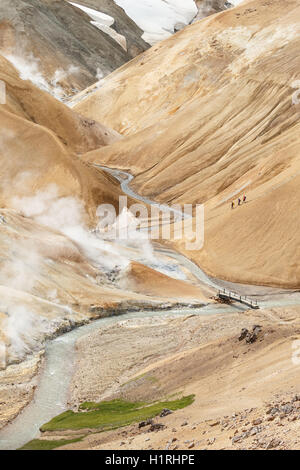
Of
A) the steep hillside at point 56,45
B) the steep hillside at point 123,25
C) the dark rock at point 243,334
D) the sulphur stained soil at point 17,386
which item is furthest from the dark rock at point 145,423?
the steep hillside at point 123,25

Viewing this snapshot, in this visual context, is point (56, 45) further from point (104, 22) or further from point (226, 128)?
point (226, 128)

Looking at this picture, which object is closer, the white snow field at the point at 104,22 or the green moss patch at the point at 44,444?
the green moss patch at the point at 44,444

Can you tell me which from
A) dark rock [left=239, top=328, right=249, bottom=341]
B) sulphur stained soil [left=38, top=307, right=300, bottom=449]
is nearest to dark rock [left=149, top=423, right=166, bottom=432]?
sulphur stained soil [left=38, top=307, right=300, bottom=449]

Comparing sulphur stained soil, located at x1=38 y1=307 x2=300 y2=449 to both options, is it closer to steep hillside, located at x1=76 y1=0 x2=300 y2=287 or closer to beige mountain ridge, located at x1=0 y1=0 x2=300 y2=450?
beige mountain ridge, located at x1=0 y1=0 x2=300 y2=450

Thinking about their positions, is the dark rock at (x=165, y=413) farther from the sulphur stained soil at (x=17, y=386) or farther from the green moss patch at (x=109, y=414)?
the sulphur stained soil at (x=17, y=386)

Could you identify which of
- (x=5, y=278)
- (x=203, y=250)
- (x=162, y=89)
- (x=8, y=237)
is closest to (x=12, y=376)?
(x=5, y=278)

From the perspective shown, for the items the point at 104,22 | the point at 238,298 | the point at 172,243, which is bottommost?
the point at 238,298

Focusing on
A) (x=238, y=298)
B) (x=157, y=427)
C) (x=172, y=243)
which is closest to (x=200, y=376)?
(x=157, y=427)
